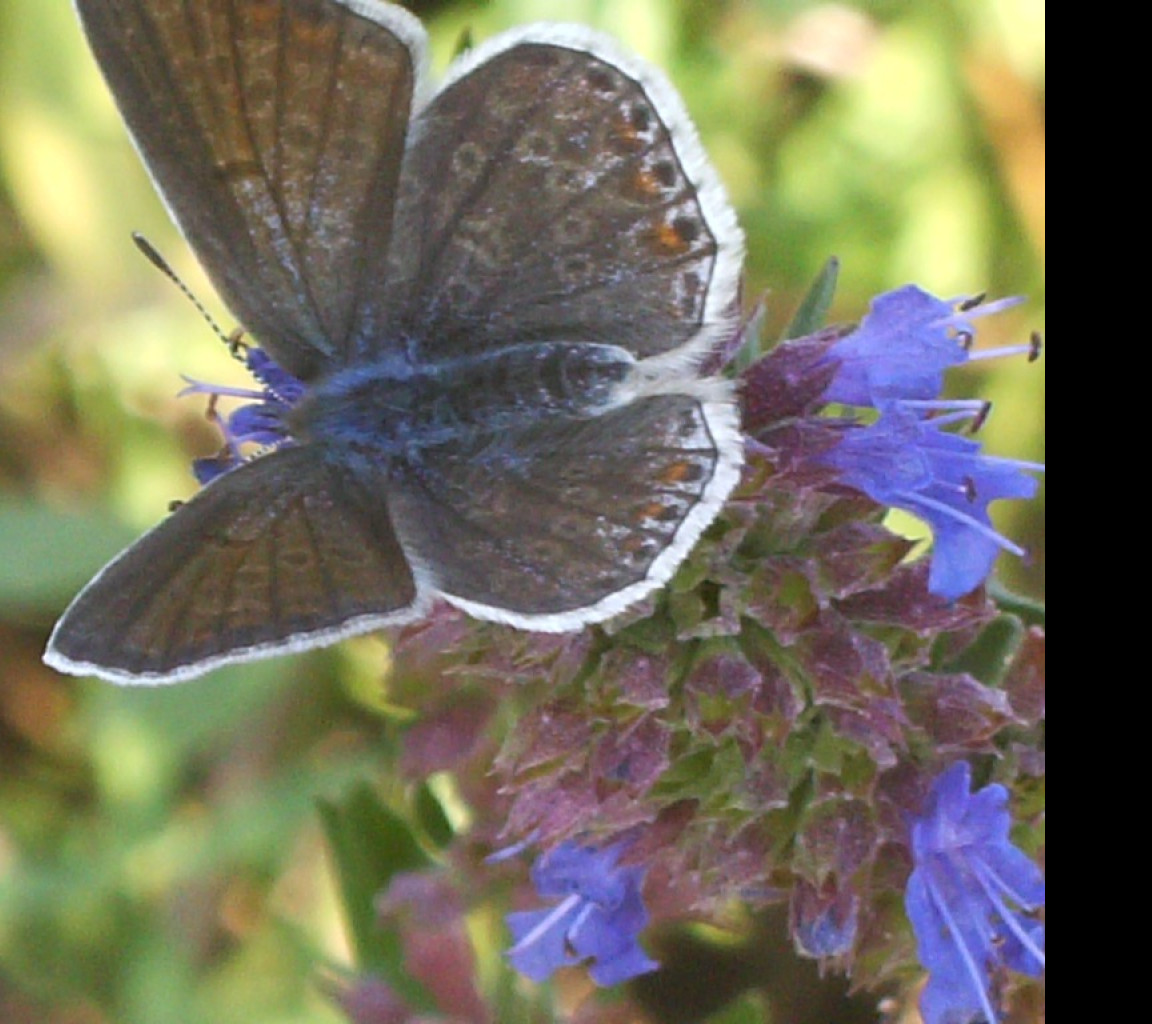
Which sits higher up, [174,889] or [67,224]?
[67,224]

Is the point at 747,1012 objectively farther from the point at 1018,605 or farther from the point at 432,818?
the point at 1018,605

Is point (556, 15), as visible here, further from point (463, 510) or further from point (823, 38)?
point (463, 510)

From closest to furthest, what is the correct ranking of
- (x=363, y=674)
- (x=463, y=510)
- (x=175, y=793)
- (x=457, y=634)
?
(x=463, y=510), (x=457, y=634), (x=363, y=674), (x=175, y=793)

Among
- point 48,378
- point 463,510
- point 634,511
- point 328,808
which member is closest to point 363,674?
point 328,808

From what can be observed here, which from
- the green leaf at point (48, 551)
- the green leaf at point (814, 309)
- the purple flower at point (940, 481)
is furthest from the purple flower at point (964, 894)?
the green leaf at point (48, 551)

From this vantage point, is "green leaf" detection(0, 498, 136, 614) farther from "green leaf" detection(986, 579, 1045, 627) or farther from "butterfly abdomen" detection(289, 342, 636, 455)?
"green leaf" detection(986, 579, 1045, 627)

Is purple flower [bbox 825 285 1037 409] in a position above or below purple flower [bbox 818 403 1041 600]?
above

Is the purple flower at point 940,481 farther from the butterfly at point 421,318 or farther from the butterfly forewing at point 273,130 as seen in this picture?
the butterfly forewing at point 273,130

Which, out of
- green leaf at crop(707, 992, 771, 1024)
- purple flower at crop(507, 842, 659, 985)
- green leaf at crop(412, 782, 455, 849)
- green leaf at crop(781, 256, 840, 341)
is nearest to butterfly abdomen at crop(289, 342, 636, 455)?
green leaf at crop(781, 256, 840, 341)
